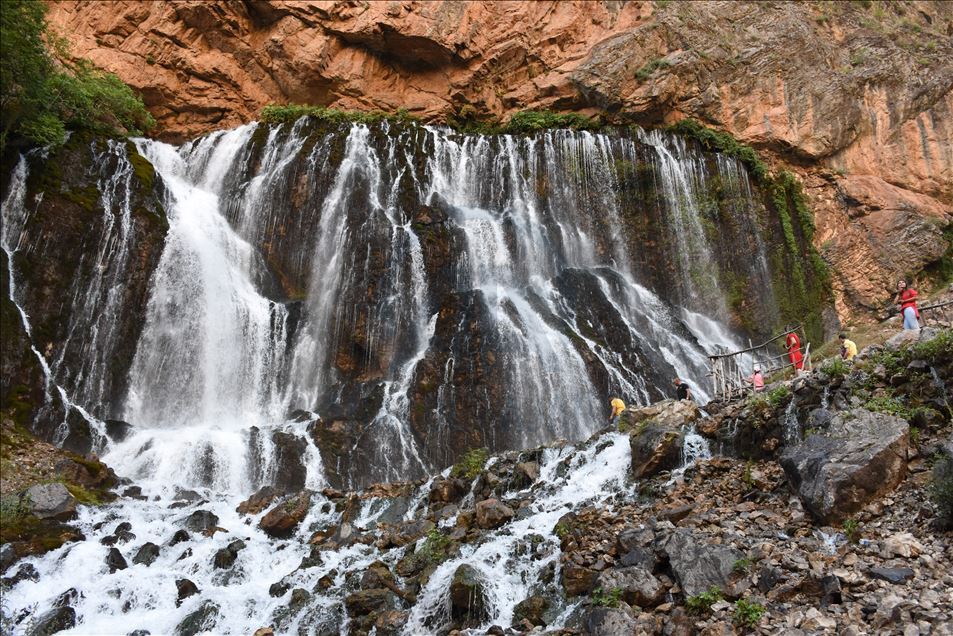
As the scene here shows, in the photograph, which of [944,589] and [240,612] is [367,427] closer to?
[240,612]

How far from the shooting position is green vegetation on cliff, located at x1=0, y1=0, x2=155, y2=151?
18625mm

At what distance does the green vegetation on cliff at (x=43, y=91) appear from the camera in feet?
61.1

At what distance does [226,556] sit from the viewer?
1238 centimetres

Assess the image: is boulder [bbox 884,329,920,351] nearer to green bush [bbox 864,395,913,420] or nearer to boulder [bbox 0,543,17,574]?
green bush [bbox 864,395,913,420]

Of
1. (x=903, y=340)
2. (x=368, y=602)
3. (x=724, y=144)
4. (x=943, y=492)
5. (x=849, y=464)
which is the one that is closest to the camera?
(x=943, y=492)

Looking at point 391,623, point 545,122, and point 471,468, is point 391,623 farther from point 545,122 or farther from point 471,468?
point 545,122

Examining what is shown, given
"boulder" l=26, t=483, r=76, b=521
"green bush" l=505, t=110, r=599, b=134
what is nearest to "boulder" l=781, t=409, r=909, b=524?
"boulder" l=26, t=483, r=76, b=521

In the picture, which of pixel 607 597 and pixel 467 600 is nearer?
pixel 607 597

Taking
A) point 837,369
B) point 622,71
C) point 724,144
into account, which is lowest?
point 837,369

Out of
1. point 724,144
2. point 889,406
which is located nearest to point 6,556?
point 889,406

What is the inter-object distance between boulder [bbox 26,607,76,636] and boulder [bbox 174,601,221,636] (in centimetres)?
177

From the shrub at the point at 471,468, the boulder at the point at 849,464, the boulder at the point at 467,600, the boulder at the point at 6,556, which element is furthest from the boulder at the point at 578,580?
the boulder at the point at 6,556

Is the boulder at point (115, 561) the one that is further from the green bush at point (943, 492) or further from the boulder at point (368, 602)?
the green bush at point (943, 492)

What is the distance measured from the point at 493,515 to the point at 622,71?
2582 cm
